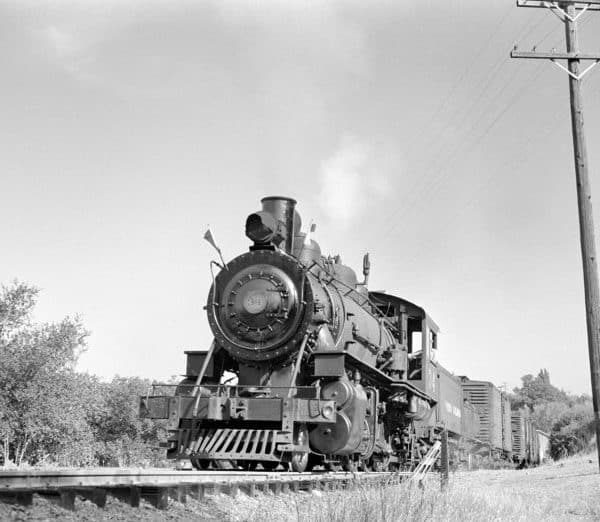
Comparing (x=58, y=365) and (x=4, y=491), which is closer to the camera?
(x=4, y=491)

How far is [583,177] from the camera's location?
1077 cm

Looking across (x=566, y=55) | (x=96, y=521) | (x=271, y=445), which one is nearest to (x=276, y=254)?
(x=271, y=445)

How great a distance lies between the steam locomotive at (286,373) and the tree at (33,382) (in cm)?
1247

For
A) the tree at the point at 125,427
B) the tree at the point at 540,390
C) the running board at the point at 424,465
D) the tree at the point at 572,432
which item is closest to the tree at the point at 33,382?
the tree at the point at 125,427

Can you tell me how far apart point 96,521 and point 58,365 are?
65.7 ft

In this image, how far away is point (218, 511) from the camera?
6879mm

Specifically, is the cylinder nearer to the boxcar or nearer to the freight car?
the boxcar

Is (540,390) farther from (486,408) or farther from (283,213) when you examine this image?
(283,213)

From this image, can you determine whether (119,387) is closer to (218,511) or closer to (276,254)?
(276,254)

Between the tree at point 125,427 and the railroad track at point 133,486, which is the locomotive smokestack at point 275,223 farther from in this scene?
the tree at point 125,427

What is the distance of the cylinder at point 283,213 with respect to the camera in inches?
504

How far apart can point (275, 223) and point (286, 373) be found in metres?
2.51

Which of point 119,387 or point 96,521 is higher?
point 119,387

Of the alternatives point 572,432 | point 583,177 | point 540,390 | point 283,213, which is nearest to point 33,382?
point 283,213
